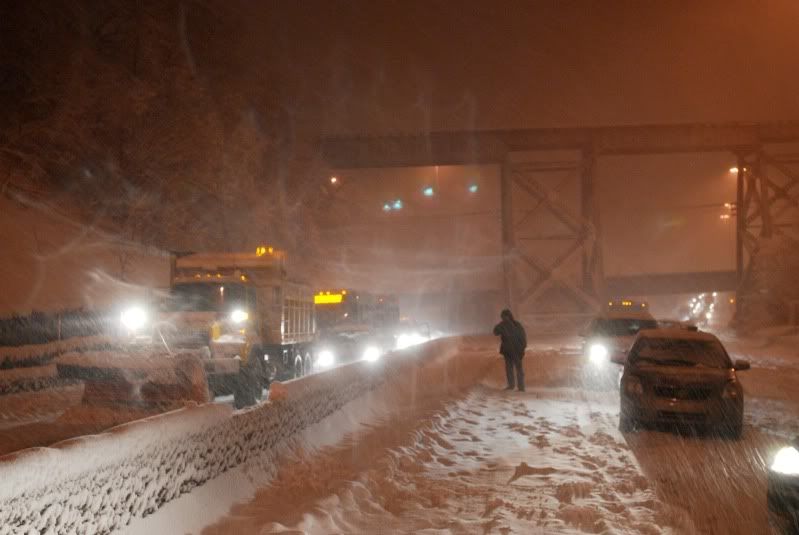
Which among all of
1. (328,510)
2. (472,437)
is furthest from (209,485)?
(472,437)

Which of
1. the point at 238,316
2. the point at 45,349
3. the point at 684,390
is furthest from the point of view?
the point at 45,349

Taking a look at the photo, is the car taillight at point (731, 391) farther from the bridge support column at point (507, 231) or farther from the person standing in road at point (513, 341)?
the bridge support column at point (507, 231)

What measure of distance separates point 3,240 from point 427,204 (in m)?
45.3

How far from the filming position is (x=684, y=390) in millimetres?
12672

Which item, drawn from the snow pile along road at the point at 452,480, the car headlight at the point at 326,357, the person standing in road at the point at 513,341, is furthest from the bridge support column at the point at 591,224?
the snow pile along road at the point at 452,480

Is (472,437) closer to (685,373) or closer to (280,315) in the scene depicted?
(685,373)

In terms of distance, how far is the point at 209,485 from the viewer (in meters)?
7.33

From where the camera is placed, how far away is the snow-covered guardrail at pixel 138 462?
186 inches

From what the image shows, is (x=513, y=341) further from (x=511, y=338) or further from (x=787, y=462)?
(x=787, y=462)

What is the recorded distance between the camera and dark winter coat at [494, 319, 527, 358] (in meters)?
19.7

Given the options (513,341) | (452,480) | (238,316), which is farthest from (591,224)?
(452,480)

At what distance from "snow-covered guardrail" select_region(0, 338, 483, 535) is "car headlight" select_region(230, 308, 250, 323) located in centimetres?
764

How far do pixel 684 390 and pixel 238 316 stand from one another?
9650 millimetres

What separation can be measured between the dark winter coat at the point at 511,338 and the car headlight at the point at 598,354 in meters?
3.34
